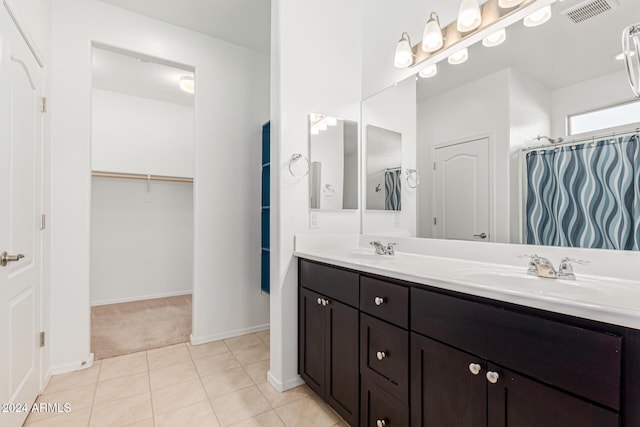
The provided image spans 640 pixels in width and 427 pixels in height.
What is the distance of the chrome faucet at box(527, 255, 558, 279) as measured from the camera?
1188 mm

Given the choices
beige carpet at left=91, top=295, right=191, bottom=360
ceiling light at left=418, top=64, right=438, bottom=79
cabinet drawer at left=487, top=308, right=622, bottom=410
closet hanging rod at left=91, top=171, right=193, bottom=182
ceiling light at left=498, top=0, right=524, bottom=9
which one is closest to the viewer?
cabinet drawer at left=487, top=308, right=622, bottom=410

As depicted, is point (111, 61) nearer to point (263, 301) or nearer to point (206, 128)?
point (206, 128)

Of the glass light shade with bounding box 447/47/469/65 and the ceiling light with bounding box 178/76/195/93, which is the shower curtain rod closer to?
the glass light shade with bounding box 447/47/469/65

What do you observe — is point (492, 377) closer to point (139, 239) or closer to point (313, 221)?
point (313, 221)

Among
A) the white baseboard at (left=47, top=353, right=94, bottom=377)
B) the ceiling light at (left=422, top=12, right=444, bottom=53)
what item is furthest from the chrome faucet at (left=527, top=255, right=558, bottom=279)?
the white baseboard at (left=47, top=353, right=94, bottom=377)

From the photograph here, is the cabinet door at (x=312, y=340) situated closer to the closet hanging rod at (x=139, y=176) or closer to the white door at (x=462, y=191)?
the white door at (x=462, y=191)

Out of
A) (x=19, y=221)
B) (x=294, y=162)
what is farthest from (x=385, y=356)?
(x=19, y=221)

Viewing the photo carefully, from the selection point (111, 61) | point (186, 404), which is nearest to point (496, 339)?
point (186, 404)

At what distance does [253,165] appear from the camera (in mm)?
3102

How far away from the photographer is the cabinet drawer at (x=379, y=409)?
4.15 ft

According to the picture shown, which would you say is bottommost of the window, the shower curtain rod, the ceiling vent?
the shower curtain rod

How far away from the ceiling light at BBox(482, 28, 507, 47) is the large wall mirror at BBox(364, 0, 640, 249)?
0.08ft

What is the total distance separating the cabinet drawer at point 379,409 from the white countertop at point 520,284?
1.73 ft

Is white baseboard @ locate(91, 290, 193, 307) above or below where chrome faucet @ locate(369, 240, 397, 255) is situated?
below
